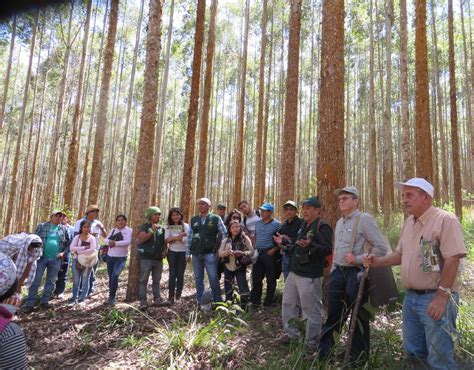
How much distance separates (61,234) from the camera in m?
6.65

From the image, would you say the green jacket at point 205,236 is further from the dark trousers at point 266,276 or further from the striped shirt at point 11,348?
the striped shirt at point 11,348

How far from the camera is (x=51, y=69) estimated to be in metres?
21.5

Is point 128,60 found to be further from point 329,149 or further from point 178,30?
point 329,149

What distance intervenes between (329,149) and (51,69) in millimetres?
21715

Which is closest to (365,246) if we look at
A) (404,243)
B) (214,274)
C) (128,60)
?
(404,243)

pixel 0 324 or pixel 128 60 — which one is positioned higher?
pixel 128 60

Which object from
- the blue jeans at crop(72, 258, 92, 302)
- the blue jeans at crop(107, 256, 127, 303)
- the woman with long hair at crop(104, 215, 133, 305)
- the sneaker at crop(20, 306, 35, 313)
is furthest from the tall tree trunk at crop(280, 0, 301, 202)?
the sneaker at crop(20, 306, 35, 313)

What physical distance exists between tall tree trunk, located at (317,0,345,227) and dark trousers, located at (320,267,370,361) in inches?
59.4

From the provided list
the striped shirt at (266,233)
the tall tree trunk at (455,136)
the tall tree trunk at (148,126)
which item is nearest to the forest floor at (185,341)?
the striped shirt at (266,233)

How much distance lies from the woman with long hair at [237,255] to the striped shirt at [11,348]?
3958 mm

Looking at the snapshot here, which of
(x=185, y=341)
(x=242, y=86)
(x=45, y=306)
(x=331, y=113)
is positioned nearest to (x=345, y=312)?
(x=185, y=341)

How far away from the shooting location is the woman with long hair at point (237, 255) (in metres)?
5.66

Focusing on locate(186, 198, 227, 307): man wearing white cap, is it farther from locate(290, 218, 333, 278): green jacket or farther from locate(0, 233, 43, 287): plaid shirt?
locate(0, 233, 43, 287): plaid shirt

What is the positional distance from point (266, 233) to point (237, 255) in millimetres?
616
